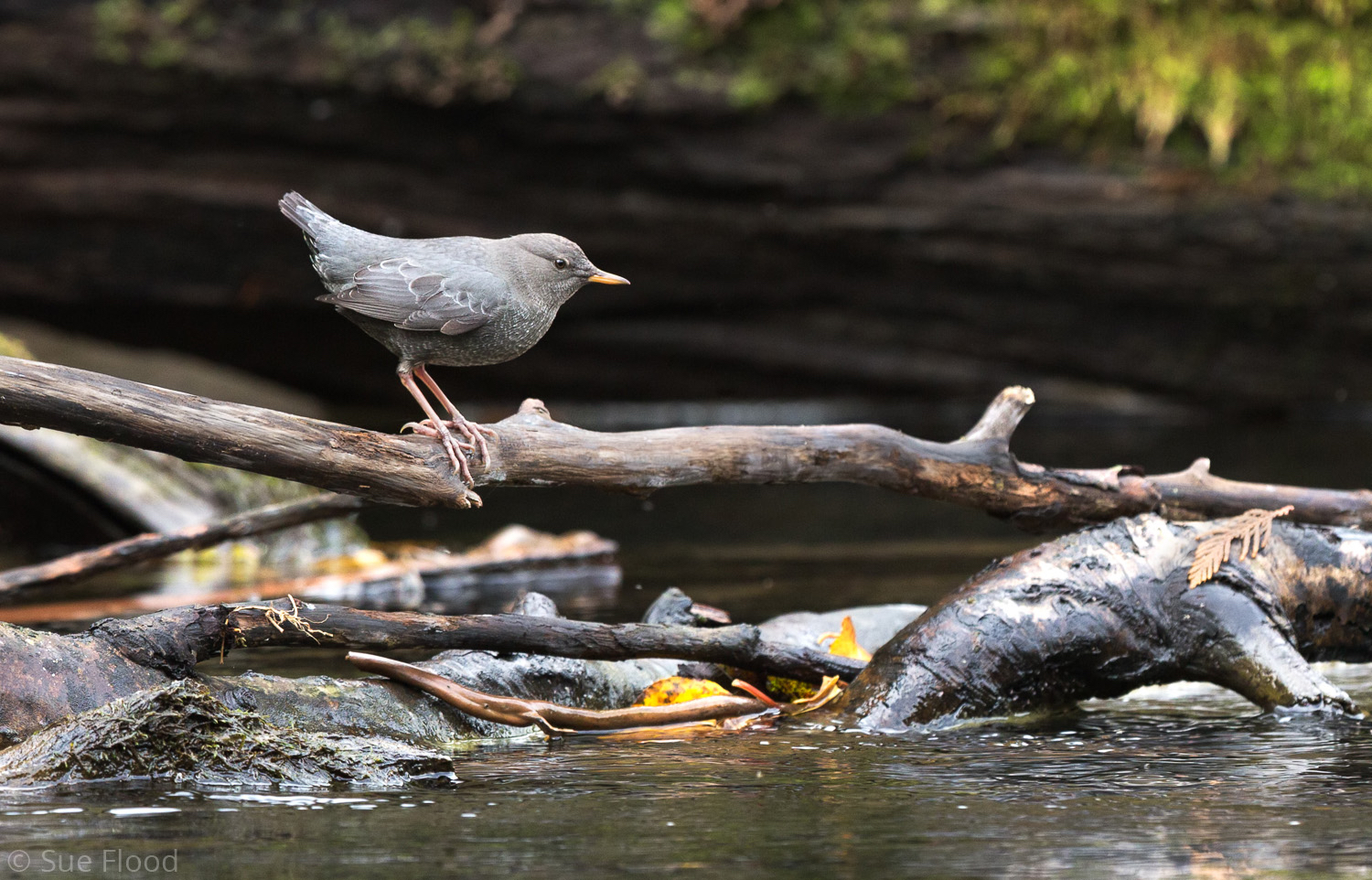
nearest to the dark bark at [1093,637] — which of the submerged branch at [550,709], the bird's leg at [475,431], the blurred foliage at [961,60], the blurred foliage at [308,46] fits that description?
the submerged branch at [550,709]

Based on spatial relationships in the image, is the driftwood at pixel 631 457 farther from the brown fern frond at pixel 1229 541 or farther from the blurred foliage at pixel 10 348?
the blurred foliage at pixel 10 348

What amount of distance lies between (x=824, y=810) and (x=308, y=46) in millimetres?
10457

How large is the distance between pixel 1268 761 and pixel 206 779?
259 cm

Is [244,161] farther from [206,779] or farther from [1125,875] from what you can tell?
[1125,875]

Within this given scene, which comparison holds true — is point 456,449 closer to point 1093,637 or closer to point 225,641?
point 225,641

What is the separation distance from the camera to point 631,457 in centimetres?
410

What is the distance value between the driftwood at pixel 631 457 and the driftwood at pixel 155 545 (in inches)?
54.8

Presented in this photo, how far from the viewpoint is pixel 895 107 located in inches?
494

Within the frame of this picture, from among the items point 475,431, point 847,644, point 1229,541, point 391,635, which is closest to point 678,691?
point 847,644

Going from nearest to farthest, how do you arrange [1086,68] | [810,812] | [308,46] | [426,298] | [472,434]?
[810,812]
[472,434]
[426,298]
[308,46]
[1086,68]

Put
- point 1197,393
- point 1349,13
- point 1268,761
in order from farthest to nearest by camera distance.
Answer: point 1197,393 < point 1349,13 < point 1268,761

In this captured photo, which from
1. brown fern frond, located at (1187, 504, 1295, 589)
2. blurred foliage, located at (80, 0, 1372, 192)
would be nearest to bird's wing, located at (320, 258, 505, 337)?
brown fern frond, located at (1187, 504, 1295, 589)

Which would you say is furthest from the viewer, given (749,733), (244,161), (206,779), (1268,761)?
(244,161)

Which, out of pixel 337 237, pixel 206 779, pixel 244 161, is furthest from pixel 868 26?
pixel 206 779
